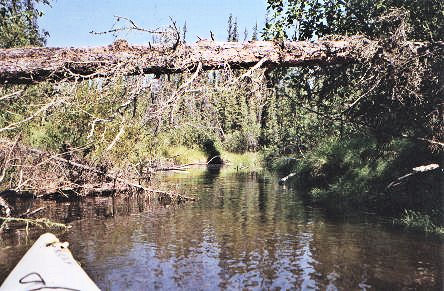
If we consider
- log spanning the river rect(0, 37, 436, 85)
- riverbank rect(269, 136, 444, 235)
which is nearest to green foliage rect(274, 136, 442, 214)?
riverbank rect(269, 136, 444, 235)

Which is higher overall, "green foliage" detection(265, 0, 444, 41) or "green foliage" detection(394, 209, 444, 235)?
"green foliage" detection(265, 0, 444, 41)

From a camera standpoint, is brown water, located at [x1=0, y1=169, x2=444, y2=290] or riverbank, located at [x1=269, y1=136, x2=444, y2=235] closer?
brown water, located at [x1=0, y1=169, x2=444, y2=290]

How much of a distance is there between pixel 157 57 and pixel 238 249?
198 inches

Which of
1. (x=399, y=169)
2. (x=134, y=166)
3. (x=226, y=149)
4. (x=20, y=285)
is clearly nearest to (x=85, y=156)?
(x=134, y=166)

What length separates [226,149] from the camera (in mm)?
53688

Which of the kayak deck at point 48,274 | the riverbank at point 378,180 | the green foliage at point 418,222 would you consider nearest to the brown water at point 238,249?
the green foliage at point 418,222

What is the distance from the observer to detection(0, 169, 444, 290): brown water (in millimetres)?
8367

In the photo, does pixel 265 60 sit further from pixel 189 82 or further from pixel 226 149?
pixel 226 149

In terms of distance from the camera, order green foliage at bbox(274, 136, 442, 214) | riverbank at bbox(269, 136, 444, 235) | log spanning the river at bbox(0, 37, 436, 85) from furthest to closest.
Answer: green foliage at bbox(274, 136, 442, 214)
riverbank at bbox(269, 136, 444, 235)
log spanning the river at bbox(0, 37, 436, 85)

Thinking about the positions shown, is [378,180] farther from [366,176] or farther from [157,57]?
[157,57]

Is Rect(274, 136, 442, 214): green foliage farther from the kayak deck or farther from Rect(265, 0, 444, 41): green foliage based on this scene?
the kayak deck

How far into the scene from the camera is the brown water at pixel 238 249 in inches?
329

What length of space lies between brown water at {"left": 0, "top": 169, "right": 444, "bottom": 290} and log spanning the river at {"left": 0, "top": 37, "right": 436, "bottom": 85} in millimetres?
3552

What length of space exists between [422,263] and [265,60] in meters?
5.05
